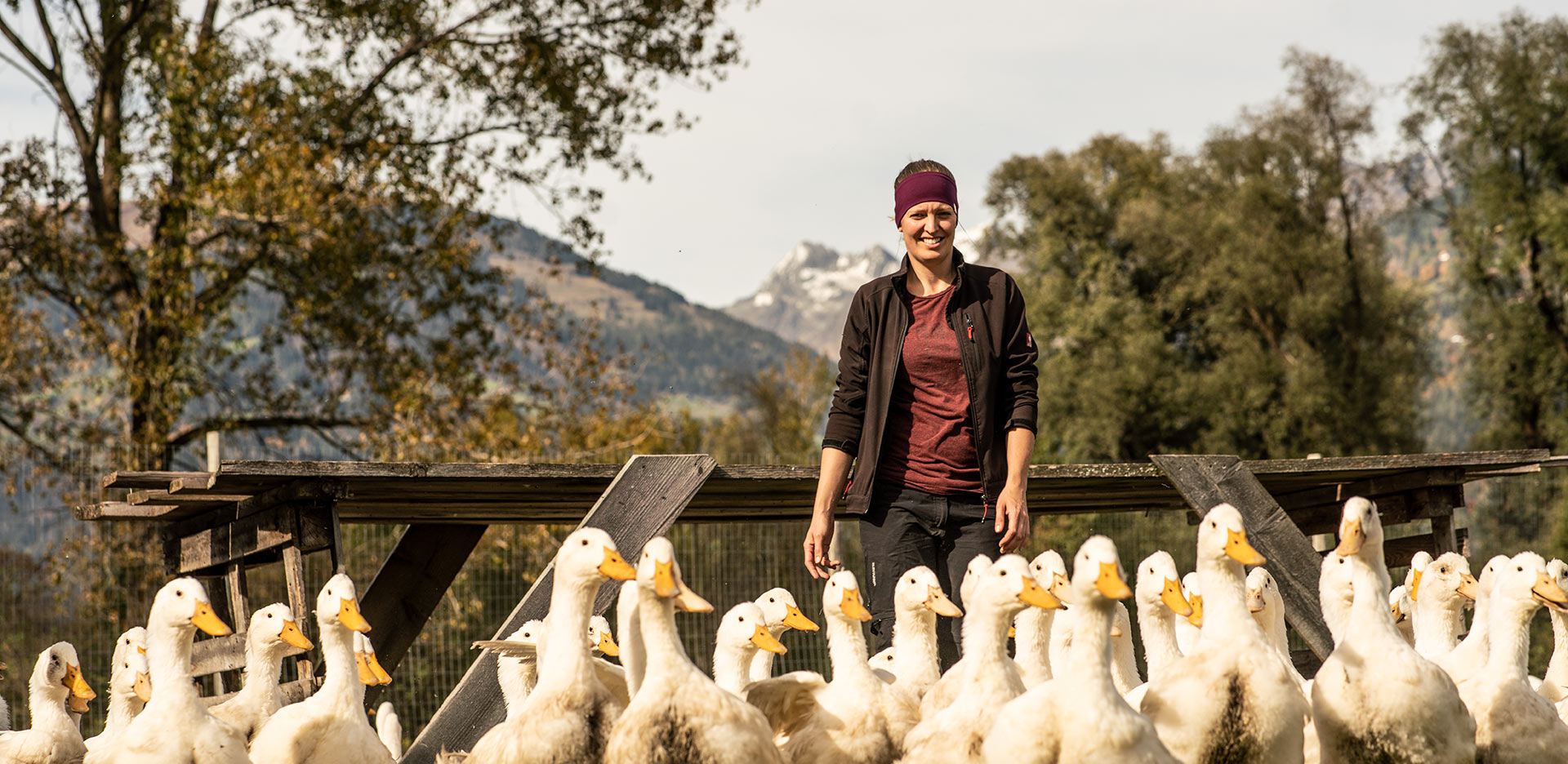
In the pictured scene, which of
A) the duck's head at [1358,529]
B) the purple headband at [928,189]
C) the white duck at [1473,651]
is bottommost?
the white duck at [1473,651]

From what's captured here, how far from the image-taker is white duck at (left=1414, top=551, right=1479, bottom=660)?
Answer: 23.4 feet

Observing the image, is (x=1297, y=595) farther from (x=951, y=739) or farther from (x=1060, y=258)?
(x=1060, y=258)

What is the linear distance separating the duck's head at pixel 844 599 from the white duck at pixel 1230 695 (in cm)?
124

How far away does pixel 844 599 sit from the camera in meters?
6.14

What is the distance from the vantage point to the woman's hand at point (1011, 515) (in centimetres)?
562

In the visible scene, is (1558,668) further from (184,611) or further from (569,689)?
(184,611)

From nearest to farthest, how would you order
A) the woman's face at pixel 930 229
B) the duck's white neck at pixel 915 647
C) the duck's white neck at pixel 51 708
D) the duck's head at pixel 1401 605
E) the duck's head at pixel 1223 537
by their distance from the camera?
the duck's head at pixel 1223 537, the woman's face at pixel 930 229, the duck's white neck at pixel 915 647, the duck's white neck at pixel 51 708, the duck's head at pixel 1401 605

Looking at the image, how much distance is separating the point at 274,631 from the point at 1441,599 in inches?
222

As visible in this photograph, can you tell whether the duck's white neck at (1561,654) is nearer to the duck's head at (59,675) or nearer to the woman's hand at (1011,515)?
the woman's hand at (1011,515)

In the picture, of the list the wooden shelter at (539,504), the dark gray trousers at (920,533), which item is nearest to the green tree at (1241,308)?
the wooden shelter at (539,504)

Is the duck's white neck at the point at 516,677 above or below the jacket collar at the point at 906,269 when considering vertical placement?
below

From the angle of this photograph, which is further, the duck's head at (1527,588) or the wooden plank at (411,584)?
the wooden plank at (411,584)

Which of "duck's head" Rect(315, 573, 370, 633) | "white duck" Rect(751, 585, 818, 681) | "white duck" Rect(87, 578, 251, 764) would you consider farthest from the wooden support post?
"white duck" Rect(751, 585, 818, 681)

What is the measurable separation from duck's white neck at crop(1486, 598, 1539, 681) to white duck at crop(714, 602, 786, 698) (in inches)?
121
